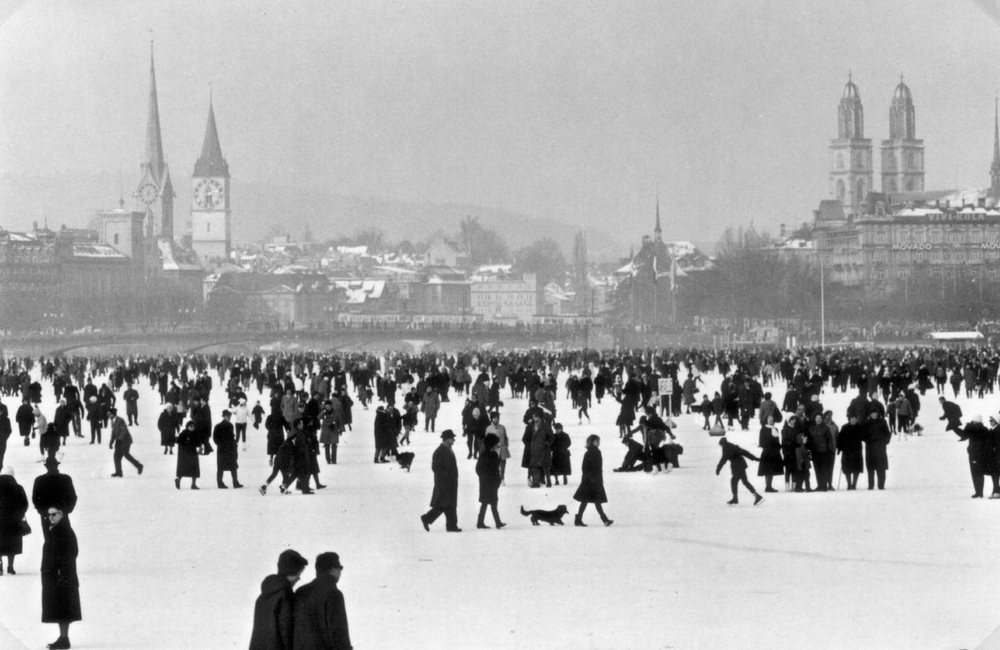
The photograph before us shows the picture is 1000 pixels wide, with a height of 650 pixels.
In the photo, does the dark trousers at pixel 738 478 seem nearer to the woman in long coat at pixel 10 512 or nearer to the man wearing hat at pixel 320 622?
the woman in long coat at pixel 10 512

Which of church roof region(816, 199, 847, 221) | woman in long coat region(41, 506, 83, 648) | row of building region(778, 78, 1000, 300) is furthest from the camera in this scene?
church roof region(816, 199, 847, 221)

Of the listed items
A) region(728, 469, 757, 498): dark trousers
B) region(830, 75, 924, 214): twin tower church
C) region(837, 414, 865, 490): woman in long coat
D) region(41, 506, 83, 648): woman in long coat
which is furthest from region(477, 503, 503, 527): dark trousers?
region(830, 75, 924, 214): twin tower church

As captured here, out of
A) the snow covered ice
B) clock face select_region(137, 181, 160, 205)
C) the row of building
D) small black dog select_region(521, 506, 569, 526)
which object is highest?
clock face select_region(137, 181, 160, 205)

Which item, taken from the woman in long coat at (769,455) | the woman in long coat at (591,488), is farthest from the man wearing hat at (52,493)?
the woman in long coat at (769,455)

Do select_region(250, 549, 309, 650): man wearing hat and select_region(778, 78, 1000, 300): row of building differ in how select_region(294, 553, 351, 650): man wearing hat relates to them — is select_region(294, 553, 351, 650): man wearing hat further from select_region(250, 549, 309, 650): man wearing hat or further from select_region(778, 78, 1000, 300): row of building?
select_region(778, 78, 1000, 300): row of building

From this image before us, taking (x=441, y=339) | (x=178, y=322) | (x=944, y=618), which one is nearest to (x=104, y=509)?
(x=944, y=618)

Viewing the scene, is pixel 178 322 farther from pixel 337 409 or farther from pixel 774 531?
pixel 774 531
